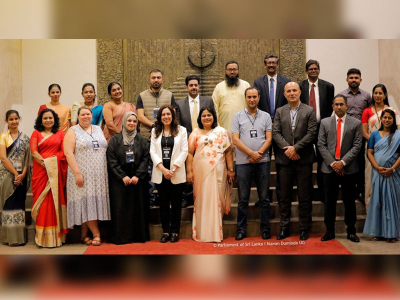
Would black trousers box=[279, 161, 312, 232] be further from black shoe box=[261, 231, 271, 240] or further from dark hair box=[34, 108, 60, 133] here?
dark hair box=[34, 108, 60, 133]

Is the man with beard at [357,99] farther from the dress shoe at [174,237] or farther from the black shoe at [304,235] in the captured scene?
the dress shoe at [174,237]

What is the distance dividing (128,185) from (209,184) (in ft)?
A: 2.60

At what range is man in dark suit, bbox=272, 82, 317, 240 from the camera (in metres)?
4.63

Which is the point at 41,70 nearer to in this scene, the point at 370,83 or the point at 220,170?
the point at 220,170

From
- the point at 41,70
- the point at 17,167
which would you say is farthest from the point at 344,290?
the point at 41,70

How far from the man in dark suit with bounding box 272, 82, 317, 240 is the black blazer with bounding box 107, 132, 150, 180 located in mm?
1317

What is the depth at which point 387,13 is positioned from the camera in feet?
13.9

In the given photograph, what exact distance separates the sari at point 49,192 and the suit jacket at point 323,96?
252 centimetres

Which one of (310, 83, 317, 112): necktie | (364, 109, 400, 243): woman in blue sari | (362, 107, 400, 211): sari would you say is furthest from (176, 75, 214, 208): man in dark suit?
(364, 109, 400, 243): woman in blue sari

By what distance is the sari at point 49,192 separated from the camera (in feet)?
15.1

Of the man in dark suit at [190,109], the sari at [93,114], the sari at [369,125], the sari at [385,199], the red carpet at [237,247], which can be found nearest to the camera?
the red carpet at [237,247]

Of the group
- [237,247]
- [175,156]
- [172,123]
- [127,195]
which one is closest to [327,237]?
[237,247]

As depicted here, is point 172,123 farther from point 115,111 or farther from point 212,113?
point 115,111

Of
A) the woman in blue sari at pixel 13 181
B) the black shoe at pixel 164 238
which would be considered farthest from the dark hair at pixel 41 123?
the black shoe at pixel 164 238
